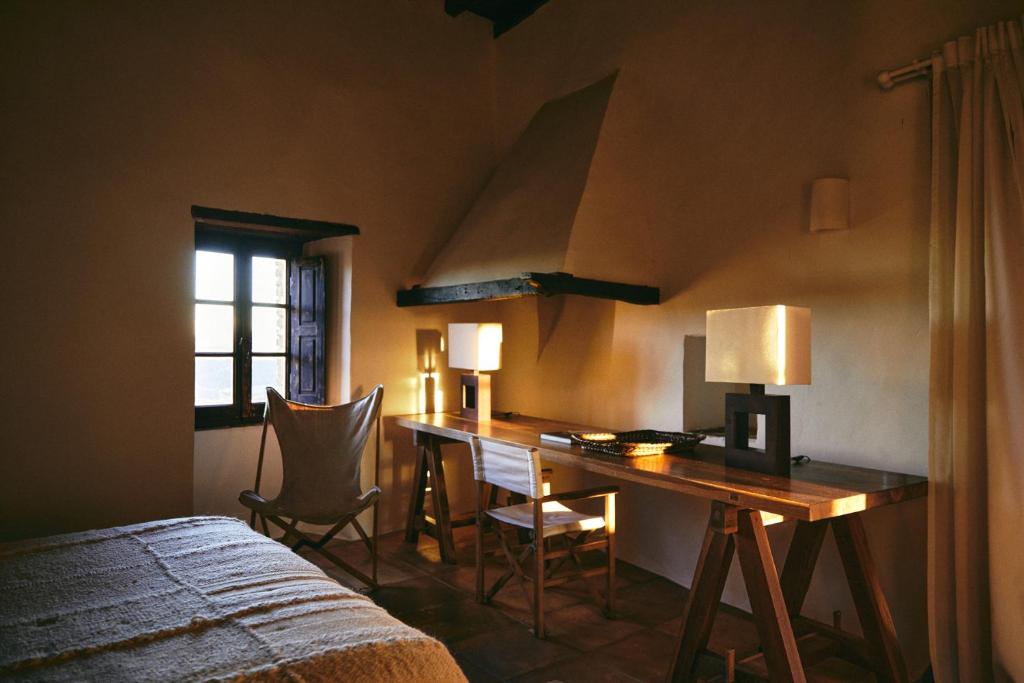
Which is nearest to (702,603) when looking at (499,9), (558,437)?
(558,437)

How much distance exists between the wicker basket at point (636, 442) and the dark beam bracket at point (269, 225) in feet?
6.74

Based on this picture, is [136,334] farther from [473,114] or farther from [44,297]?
[473,114]

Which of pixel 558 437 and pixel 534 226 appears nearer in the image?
pixel 558 437

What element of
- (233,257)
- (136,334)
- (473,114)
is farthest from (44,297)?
(473,114)

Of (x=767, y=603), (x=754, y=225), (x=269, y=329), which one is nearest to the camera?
(x=767, y=603)

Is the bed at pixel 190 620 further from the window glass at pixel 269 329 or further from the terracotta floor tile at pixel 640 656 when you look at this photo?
the window glass at pixel 269 329

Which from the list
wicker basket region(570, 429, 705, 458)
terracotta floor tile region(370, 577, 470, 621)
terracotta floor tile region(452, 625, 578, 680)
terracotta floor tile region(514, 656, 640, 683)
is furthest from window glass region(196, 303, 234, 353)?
terracotta floor tile region(514, 656, 640, 683)

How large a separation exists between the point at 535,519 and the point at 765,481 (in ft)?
3.27

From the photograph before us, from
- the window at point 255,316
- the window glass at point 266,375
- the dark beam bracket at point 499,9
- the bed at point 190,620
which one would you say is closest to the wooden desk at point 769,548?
the bed at point 190,620

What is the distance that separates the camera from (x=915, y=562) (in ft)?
8.82

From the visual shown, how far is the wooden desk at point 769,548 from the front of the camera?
223cm

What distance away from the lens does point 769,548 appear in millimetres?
2504

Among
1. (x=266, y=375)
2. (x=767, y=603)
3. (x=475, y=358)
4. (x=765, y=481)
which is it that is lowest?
(x=767, y=603)

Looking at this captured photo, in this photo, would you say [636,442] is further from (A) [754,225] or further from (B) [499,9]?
(B) [499,9]
